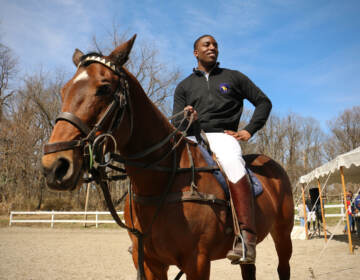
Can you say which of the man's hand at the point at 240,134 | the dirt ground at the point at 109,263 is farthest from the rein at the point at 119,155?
the dirt ground at the point at 109,263

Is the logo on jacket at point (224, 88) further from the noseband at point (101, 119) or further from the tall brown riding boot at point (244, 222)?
the noseband at point (101, 119)

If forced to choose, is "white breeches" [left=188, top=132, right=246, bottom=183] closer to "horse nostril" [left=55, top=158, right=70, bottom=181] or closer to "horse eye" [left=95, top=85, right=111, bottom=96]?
"horse eye" [left=95, top=85, right=111, bottom=96]

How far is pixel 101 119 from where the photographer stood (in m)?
1.87

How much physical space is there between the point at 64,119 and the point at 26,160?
93.0 ft

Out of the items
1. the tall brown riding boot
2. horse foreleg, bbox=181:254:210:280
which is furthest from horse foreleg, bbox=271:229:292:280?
horse foreleg, bbox=181:254:210:280

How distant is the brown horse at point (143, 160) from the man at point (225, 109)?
17cm

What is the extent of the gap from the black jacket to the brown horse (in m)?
0.47

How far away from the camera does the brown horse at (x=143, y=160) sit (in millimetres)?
1746

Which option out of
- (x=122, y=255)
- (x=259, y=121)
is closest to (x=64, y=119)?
(x=259, y=121)

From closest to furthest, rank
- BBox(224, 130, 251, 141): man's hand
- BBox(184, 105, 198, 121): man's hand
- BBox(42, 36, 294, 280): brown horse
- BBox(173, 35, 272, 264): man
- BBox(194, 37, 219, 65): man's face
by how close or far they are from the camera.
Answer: BBox(42, 36, 294, 280): brown horse < BBox(173, 35, 272, 264): man < BBox(184, 105, 198, 121): man's hand < BBox(224, 130, 251, 141): man's hand < BBox(194, 37, 219, 65): man's face

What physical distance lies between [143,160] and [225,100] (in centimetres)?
123

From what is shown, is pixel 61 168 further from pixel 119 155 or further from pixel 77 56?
pixel 77 56

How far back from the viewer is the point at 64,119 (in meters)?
1.76

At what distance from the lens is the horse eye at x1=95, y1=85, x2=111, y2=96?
190cm
